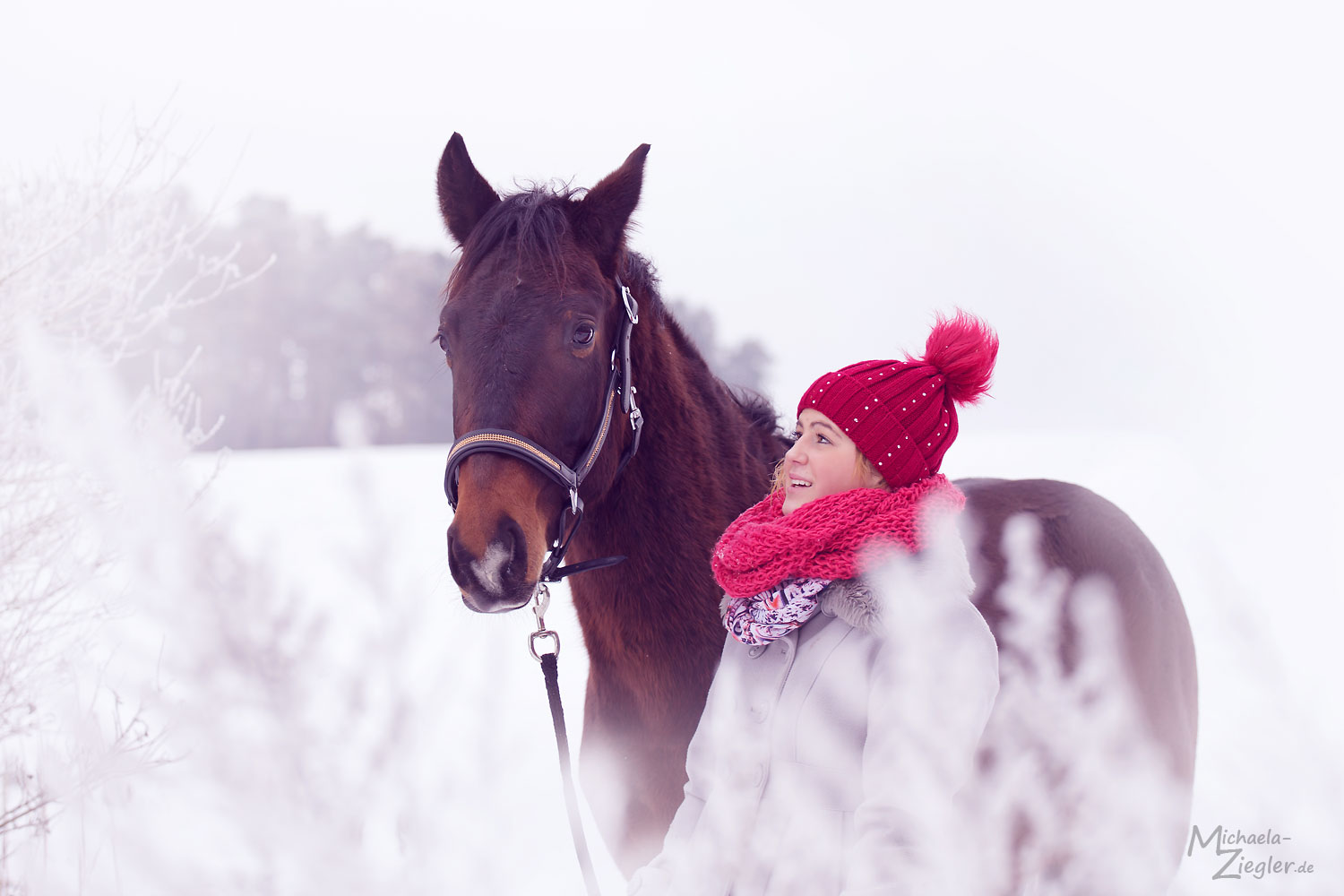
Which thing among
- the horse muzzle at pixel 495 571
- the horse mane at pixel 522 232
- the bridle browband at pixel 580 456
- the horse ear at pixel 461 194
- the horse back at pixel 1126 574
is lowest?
the horse back at pixel 1126 574

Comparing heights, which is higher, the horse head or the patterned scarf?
the horse head

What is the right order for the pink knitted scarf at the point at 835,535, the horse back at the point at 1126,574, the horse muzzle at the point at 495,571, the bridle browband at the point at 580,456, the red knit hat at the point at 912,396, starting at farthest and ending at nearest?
the horse back at the point at 1126,574 → the bridle browband at the point at 580,456 → the horse muzzle at the point at 495,571 → the red knit hat at the point at 912,396 → the pink knitted scarf at the point at 835,535

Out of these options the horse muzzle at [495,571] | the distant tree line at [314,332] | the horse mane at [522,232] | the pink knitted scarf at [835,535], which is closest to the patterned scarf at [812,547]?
the pink knitted scarf at [835,535]

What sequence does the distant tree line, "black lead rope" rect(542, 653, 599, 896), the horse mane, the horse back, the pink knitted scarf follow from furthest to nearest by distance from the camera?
the distant tree line → the horse back → the horse mane → "black lead rope" rect(542, 653, 599, 896) → the pink knitted scarf

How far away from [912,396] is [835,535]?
35cm

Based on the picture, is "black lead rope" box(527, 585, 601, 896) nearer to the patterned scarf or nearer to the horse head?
the horse head

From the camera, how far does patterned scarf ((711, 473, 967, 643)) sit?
1.61 meters

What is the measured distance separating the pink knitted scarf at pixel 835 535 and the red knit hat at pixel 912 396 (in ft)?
0.23

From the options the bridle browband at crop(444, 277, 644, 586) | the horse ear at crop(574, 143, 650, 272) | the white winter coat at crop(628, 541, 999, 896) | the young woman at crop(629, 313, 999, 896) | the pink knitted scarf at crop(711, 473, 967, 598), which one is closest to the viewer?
the white winter coat at crop(628, 541, 999, 896)

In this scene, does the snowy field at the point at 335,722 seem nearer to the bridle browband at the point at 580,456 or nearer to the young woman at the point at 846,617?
the young woman at the point at 846,617

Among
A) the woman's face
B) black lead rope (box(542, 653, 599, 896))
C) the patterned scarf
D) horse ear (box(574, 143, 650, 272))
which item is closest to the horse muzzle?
black lead rope (box(542, 653, 599, 896))

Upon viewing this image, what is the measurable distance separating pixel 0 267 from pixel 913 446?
3674 mm

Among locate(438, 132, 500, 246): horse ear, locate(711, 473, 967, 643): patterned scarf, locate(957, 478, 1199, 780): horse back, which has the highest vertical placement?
locate(438, 132, 500, 246): horse ear

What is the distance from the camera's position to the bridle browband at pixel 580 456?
2.18m
